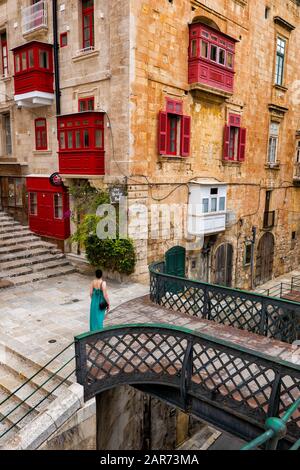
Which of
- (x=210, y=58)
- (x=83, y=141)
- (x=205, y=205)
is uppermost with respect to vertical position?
(x=210, y=58)

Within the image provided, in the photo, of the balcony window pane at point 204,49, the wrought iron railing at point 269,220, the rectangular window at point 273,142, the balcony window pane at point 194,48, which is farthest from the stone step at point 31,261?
the rectangular window at point 273,142

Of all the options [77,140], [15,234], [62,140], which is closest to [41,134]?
[62,140]

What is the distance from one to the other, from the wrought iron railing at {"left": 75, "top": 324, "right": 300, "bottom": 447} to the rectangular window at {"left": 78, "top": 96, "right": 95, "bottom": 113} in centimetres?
974

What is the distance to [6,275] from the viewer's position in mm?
12945

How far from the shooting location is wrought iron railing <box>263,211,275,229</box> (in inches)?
821

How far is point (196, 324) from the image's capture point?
8609mm

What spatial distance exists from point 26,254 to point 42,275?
1697mm

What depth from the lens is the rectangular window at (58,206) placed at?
15.3 m

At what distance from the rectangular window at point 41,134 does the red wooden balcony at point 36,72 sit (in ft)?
2.76

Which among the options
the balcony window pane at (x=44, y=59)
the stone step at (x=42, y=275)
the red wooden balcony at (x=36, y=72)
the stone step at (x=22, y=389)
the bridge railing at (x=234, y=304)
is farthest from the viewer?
the balcony window pane at (x=44, y=59)

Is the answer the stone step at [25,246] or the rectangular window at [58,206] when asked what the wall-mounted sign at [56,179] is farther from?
the stone step at [25,246]

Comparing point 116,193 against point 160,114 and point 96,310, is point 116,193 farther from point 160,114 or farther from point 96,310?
point 96,310

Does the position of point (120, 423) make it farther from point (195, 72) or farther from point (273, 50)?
point (273, 50)

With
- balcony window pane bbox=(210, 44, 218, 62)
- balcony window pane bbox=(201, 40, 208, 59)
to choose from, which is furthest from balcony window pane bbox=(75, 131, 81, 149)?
balcony window pane bbox=(210, 44, 218, 62)
